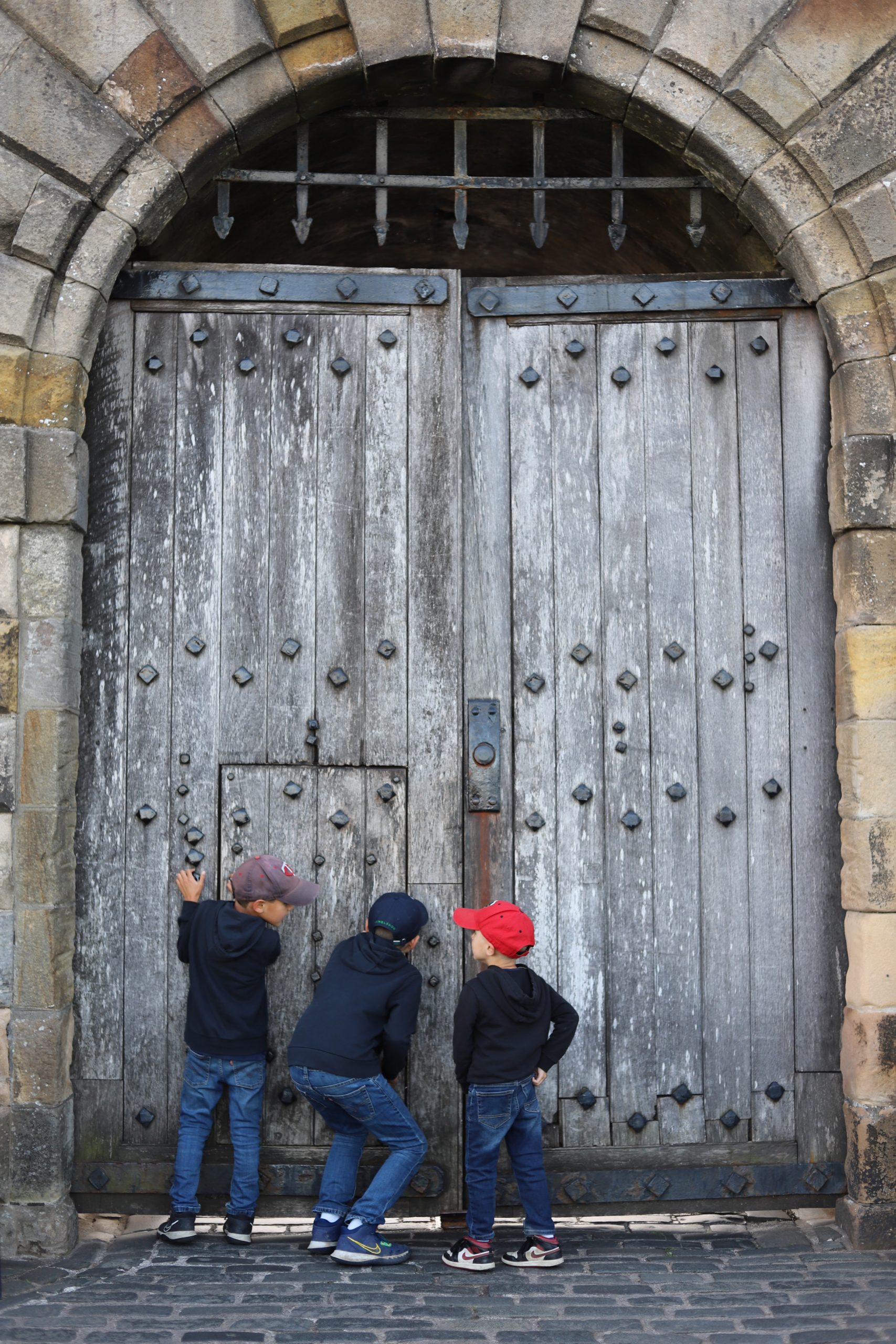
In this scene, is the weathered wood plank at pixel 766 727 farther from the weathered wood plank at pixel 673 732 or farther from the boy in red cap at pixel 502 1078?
the boy in red cap at pixel 502 1078

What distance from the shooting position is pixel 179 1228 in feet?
11.0

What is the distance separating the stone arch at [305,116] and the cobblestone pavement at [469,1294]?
0.80 feet

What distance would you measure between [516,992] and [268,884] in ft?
2.51

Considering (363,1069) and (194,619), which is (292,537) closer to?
(194,619)

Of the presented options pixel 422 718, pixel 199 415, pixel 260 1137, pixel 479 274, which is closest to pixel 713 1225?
pixel 260 1137

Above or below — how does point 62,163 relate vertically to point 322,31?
below

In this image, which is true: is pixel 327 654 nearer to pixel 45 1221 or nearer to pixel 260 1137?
pixel 260 1137

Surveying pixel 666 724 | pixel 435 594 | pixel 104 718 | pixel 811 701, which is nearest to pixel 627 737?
pixel 666 724

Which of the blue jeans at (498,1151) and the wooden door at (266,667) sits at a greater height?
the wooden door at (266,667)

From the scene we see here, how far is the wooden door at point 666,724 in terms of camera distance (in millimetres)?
3637

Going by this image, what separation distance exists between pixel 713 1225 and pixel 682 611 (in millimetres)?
1873

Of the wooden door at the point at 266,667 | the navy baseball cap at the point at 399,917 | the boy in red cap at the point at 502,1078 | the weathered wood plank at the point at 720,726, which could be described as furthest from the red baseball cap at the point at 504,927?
the weathered wood plank at the point at 720,726

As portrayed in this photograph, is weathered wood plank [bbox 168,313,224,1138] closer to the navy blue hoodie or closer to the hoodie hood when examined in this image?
the navy blue hoodie

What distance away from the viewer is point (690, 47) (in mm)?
3545
